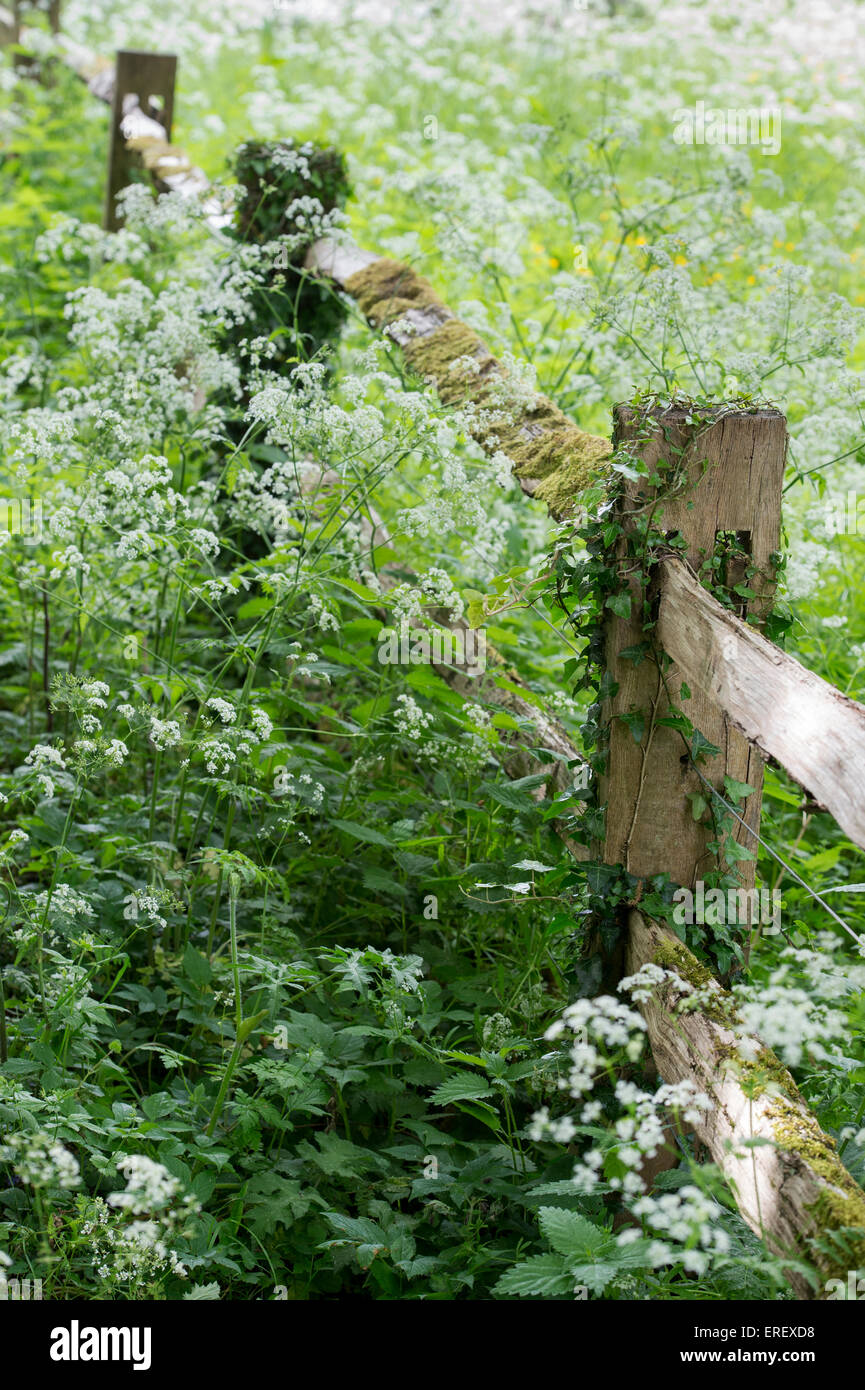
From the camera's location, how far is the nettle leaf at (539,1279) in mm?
1871

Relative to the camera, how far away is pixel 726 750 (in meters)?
2.40

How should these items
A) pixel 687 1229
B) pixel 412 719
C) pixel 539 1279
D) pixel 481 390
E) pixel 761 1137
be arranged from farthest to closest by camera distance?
pixel 481 390 < pixel 412 719 < pixel 539 1279 < pixel 761 1137 < pixel 687 1229

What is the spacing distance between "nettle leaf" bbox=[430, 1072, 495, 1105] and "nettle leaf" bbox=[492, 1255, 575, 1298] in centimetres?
43

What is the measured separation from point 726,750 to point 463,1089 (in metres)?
0.84

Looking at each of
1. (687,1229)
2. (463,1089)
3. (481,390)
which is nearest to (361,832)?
(463,1089)

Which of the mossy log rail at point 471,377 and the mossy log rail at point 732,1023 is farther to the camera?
the mossy log rail at point 471,377

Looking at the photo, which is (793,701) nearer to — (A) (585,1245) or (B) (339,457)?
(A) (585,1245)

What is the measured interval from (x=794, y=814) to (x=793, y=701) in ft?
7.81

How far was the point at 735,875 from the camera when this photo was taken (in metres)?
2.44

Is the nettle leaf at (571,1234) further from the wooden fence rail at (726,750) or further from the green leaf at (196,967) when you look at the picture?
the green leaf at (196,967)

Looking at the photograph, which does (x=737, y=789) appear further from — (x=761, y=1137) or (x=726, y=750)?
(x=761, y=1137)

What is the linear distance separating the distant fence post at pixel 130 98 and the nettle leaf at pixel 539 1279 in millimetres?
7067

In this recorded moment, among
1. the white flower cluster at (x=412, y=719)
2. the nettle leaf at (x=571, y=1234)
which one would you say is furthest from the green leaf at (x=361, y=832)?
the nettle leaf at (x=571, y=1234)
